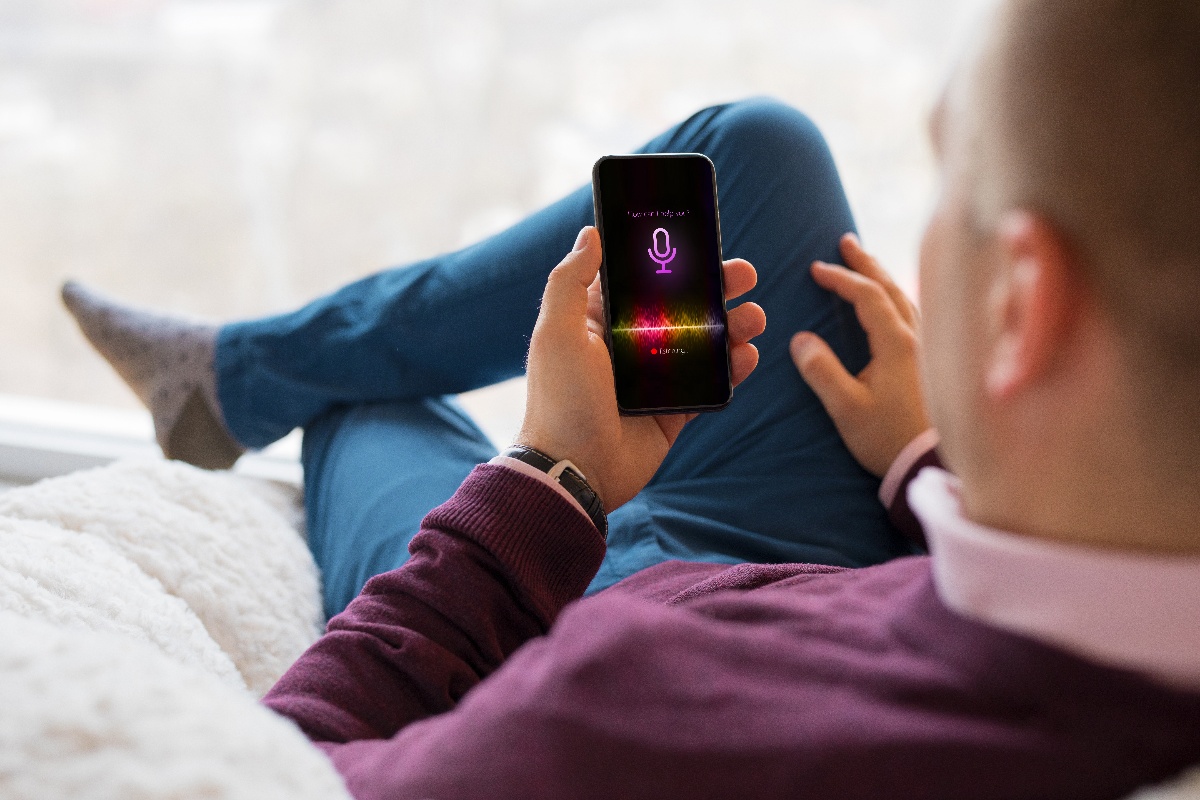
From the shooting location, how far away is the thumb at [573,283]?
66 centimetres

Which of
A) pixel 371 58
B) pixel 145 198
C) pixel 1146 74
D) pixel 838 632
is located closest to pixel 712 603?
pixel 838 632

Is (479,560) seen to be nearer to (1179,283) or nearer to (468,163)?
(1179,283)

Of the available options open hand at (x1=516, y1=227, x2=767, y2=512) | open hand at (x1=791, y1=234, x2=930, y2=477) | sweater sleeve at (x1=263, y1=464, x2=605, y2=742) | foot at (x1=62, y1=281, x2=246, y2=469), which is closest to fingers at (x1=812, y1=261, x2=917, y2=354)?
open hand at (x1=791, y1=234, x2=930, y2=477)

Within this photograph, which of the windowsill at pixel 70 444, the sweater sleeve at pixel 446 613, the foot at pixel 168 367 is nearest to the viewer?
the sweater sleeve at pixel 446 613

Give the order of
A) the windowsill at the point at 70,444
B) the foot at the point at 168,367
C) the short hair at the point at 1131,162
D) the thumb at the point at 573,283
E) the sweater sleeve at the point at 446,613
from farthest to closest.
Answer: the windowsill at the point at 70,444 → the foot at the point at 168,367 → the thumb at the point at 573,283 → the sweater sleeve at the point at 446,613 → the short hair at the point at 1131,162

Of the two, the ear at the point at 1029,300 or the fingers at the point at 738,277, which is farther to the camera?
the fingers at the point at 738,277

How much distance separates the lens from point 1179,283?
13.8 inches

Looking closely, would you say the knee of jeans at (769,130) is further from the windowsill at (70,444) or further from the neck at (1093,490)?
the windowsill at (70,444)

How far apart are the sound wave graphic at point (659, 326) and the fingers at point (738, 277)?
0.10 feet

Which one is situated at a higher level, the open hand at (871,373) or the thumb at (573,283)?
the thumb at (573,283)

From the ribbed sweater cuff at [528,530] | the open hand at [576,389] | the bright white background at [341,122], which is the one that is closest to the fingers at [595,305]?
the open hand at [576,389]

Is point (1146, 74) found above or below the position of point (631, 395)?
above

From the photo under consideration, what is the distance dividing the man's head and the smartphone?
11.9 inches

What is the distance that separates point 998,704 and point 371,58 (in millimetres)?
1431
